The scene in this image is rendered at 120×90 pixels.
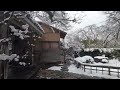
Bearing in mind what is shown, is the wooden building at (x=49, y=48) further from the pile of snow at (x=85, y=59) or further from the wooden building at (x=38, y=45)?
the pile of snow at (x=85, y=59)

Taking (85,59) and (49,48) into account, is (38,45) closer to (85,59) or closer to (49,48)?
(49,48)

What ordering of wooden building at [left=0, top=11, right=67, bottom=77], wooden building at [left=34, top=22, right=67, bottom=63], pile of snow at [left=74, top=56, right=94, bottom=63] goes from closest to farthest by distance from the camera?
pile of snow at [left=74, top=56, right=94, bottom=63], wooden building at [left=0, top=11, right=67, bottom=77], wooden building at [left=34, top=22, right=67, bottom=63]

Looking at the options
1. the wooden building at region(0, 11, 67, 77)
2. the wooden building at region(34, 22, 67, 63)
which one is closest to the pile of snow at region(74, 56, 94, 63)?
the wooden building at region(0, 11, 67, 77)

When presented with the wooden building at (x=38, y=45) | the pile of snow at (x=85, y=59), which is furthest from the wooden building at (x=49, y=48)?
the pile of snow at (x=85, y=59)

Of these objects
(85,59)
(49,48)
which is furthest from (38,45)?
(85,59)

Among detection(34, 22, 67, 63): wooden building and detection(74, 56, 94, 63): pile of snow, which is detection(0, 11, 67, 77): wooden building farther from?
detection(74, 56, 94, 63): pile of snow

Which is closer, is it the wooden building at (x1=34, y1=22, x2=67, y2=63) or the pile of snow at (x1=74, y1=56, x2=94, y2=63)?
the pile of snow at (x1=74, y1=56, x2=94, y2=63)

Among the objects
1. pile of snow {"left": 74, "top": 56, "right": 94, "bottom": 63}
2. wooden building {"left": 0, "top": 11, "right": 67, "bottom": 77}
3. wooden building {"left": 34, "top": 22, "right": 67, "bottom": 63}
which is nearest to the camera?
pile of snow {"left": 74, "top": 56, "right": 94, "bottom": 63}
